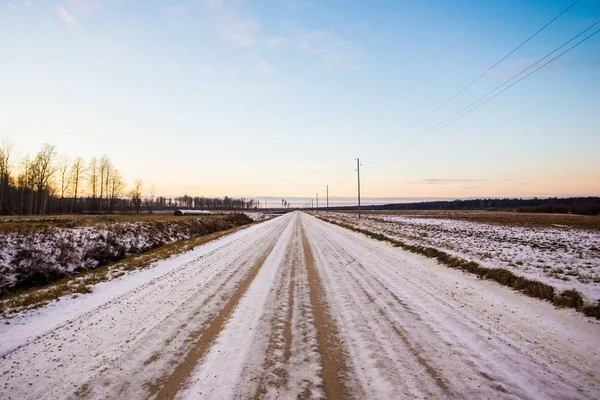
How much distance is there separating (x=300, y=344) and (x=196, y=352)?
1526 millimetres

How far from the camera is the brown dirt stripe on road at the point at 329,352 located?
11.3ft

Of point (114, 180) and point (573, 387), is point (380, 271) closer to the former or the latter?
point (573, 387)

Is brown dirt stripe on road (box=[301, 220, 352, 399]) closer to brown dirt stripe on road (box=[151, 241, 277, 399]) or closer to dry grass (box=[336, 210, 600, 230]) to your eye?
brown dirt stripe on road (box=[151, 241, 277, 399])

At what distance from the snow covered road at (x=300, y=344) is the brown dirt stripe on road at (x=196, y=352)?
2cm

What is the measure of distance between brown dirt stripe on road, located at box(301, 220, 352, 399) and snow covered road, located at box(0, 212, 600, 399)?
22mm

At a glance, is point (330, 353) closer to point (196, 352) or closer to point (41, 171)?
point (196, 352)

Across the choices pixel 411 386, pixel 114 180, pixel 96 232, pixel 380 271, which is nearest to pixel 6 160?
pixel 114 180

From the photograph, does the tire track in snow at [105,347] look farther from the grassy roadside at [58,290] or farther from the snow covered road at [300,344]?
the grassy roadside at [58,290]

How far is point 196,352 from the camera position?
14.3 feet

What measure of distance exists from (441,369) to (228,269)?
315 inches

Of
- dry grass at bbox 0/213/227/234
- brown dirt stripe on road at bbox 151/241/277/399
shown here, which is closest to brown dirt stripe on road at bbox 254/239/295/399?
brown dirt stripe on road at bbox 151/241/277/399

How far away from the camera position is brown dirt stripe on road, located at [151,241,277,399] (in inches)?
136

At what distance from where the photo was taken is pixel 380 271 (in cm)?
1027

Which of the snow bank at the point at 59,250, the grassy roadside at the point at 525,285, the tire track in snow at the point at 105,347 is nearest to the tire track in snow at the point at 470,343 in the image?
the grassy roadside at the point at 525,285
